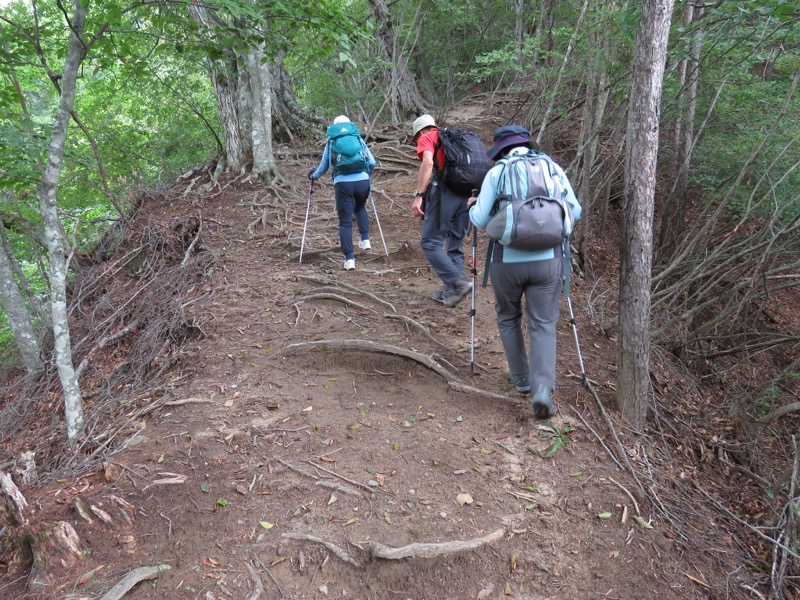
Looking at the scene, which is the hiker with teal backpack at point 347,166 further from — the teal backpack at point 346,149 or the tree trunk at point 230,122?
the tree trunk at point 230,122

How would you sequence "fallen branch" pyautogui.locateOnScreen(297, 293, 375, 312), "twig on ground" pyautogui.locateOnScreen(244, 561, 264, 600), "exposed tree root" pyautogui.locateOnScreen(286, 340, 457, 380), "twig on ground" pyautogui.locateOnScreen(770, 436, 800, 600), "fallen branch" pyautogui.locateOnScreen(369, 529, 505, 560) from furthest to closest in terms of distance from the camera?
1. "fallen branch" pyautogui.locateOnScreen(297, 293, 375, 312)
2. "exposed tree root" pyautogui.locateOnScreen(286, 340, 457, 380)
3. "twig on ground" pyautogui.locateOnScreen(770, 436, 800, 600)
4. "fallen branch" pyautogui.locateOnScreen(369, 529, 505, 560)
5. "twig on ground" pyautogui.locateOnScreen(244, 561, 264, 600)

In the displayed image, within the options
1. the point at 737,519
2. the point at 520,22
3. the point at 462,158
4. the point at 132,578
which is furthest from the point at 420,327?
the point at 520,22

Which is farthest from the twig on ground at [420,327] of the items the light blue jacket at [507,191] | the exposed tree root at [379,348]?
the light blue jacket at [507,191]

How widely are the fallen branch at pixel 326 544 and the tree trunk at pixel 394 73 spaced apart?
13.0m

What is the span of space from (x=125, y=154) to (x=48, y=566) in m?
10.2

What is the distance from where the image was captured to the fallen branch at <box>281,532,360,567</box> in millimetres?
2854

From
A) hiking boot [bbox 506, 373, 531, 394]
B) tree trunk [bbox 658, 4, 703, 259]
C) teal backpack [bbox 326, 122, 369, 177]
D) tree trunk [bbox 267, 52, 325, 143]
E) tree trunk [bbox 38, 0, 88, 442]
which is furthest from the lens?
tree trunk [bbox 267, 52, 325, 143]

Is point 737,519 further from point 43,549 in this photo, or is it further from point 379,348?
point 43,549

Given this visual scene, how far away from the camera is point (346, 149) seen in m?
6.08

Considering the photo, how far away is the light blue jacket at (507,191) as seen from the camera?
3.55m

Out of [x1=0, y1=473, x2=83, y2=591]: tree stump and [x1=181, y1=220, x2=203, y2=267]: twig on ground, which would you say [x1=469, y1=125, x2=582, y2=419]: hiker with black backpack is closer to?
[x1=0, y1=473, x2=83, y2=591]: tree stump

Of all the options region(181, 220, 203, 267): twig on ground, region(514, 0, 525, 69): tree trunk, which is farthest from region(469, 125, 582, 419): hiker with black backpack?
region(514, 0, 525, 69): tree trunk

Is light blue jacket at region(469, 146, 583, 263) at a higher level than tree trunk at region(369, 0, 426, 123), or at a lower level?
lower

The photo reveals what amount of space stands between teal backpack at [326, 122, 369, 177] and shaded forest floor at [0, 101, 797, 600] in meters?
1.48
